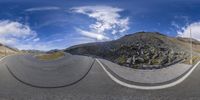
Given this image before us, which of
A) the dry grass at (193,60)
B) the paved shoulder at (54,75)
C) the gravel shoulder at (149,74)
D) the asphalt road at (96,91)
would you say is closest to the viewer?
the asphalt road at (96,91)

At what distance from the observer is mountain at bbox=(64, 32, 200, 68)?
84.1 feet

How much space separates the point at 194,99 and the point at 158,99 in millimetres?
1663

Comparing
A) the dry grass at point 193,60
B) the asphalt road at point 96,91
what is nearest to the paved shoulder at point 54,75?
the asphalt road at point 96,91

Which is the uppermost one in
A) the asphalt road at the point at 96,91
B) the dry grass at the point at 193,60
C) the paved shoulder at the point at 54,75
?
the dry grass at the point at 193,60

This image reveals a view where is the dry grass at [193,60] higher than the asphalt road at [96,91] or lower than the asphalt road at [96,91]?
higher

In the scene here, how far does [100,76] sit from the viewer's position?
27.1 metres

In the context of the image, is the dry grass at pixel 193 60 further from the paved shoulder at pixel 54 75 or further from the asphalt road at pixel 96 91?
the paved shoulder at pixel 54 75

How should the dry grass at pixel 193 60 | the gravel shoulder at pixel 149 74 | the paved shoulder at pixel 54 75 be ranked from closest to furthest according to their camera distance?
the gravel shoulder at pixel 149 74
the paved shoulder at pixel 54 75
the dry grass at pixel 193 60

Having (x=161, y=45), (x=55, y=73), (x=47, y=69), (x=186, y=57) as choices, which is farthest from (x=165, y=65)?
(x=47, y=69)

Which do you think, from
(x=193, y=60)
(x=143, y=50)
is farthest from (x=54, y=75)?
(x=193, y=60)

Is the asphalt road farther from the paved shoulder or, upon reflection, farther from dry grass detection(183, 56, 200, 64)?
dry grass detection(183, 56, 200, 64)

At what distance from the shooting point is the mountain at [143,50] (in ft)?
84.1

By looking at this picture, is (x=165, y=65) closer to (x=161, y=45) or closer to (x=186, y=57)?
(x=161, y=45)

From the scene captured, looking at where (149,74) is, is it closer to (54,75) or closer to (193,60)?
(193,60)
